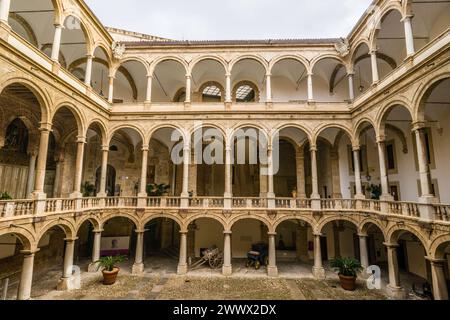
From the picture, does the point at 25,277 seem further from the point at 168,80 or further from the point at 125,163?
the point at 168,80

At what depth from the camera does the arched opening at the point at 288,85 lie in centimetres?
1806

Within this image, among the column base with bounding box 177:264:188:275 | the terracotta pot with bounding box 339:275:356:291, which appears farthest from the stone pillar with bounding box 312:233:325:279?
the column base with bounding box 177:264:188:275

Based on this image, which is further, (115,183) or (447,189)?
(115,183)

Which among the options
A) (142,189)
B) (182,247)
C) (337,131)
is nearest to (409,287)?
(337,131)

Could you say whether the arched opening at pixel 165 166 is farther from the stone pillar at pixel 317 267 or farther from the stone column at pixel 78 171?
the stone pillar at pixel 317 267

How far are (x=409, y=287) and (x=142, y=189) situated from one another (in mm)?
16158

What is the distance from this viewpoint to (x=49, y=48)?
1491 cm

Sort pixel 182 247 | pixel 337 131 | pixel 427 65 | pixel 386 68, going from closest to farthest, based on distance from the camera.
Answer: pixel 427 65
pixel 182 247
pixel 386 68
pixel 337 131

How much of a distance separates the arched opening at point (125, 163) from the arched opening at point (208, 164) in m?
4.97

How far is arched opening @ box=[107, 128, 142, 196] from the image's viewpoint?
19.0m

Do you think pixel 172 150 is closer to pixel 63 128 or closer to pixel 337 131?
pixel 63 128

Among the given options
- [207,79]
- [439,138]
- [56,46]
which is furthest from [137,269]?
[439,138]

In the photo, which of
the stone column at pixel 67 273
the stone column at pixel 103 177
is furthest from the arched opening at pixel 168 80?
the stone column at pixel 67 273

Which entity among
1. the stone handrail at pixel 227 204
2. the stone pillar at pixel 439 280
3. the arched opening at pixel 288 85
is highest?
the arched opening at pixel 288 85
